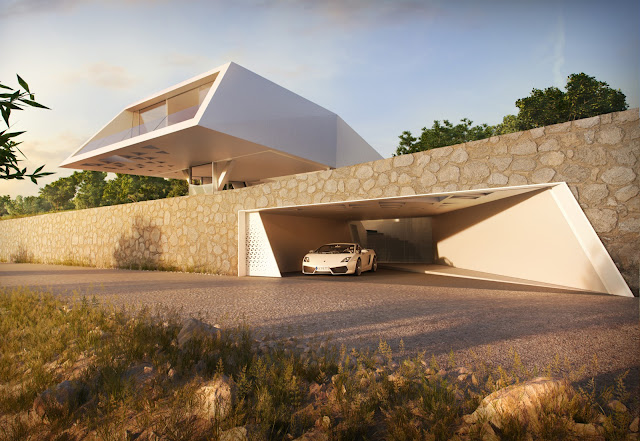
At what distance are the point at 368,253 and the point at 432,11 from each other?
1103 centimetres

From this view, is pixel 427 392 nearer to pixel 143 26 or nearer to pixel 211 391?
pixel 211 391

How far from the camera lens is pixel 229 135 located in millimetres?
16891

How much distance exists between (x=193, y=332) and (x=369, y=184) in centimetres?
662

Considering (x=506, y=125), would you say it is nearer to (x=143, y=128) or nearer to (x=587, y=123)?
(x=143, y=128)

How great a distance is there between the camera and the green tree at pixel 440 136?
3550 cm

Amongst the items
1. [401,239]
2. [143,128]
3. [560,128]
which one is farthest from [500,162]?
[143,128]

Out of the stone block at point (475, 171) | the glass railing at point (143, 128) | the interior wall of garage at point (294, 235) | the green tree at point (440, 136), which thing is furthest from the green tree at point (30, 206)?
the stone block at point (475, 171)

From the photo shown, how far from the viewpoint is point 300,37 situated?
16.9 feet

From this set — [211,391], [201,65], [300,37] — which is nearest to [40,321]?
[211,391]

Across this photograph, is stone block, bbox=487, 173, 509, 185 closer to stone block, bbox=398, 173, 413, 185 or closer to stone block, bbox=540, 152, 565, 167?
stone block, bbox=540, 152, 565, 167

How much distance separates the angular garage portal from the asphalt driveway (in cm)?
77

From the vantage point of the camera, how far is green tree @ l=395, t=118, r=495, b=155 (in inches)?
Result: 1398

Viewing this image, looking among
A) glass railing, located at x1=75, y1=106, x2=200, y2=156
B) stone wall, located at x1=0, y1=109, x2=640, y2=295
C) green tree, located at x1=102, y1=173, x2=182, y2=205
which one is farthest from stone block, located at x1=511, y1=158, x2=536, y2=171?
green tree, located at x1=102, y1=173, x2=182, y2=205

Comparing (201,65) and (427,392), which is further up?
(201,65)
